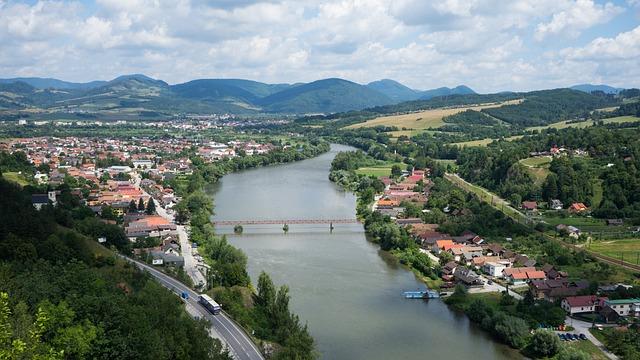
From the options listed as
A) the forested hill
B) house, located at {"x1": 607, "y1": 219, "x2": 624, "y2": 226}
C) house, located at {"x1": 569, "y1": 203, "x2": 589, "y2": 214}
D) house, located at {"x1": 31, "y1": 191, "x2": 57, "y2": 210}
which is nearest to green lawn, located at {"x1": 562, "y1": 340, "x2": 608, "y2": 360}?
the forested hill

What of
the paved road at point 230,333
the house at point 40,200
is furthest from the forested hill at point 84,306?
the house at point 40,200

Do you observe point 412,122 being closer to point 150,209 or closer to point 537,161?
point 537,161

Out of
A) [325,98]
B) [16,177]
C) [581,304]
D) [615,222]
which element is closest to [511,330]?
[581,304]

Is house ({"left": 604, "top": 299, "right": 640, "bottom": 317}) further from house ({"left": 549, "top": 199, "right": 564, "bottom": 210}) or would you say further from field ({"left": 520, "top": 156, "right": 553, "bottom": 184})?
field ({"left": 520, "top": 156, "right": 553, "bottom": 184})

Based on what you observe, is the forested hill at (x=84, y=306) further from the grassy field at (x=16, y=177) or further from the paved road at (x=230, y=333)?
the grassy field at (x=16, y=177)

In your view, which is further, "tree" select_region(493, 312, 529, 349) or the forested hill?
"tree" select_region(493, 312, 529, 349)
